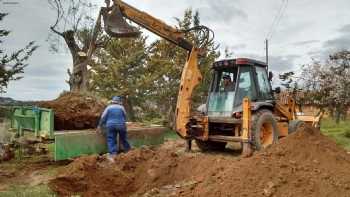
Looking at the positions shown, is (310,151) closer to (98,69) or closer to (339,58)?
(98,69)

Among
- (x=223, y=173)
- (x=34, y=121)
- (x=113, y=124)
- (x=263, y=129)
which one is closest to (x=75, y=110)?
(x=34, y=121)

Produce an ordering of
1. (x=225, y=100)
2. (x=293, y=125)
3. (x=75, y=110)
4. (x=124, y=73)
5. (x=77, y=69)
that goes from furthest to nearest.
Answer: (x=124, y=73), (x=77, y=69), (x=293, y=125), (x=225, y=100), (x=75, y=110)

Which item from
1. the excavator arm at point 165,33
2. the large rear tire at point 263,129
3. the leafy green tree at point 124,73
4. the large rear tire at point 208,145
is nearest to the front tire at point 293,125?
the large rear tire at point 263,129

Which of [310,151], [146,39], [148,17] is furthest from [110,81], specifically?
[310,151]

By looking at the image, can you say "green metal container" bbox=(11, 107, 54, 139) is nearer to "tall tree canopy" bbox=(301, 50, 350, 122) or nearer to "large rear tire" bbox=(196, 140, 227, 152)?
"large rear tire" bbox=(196, 140, 227, 152)

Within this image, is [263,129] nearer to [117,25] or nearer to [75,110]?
[117,25]

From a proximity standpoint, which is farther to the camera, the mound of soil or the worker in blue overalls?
the worker in blue overalls

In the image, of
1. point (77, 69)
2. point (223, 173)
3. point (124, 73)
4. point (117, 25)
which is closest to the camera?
point (223, 173)

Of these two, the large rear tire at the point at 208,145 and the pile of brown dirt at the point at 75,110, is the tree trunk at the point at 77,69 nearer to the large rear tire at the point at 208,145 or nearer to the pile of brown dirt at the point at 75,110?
the pile of brown dirt at the point at 75,110

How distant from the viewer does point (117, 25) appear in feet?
34.5

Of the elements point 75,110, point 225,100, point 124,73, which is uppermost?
point 124,73

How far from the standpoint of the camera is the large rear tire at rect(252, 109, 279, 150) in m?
10.5

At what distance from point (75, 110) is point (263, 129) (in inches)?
190

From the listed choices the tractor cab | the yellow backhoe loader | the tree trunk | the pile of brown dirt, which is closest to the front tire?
the yellow backhoe loader
